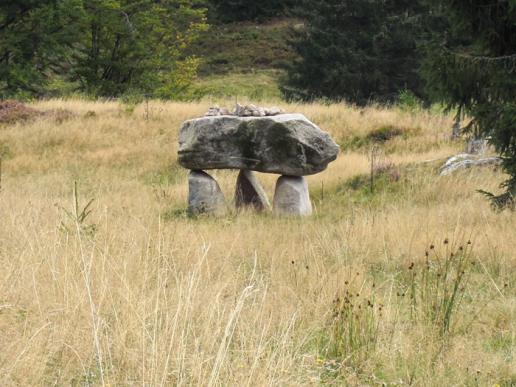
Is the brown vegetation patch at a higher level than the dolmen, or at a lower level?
lower

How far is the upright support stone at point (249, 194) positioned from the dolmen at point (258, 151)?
3cm

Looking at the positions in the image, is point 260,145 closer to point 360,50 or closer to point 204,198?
point 204,198

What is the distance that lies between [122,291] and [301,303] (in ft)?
4.00

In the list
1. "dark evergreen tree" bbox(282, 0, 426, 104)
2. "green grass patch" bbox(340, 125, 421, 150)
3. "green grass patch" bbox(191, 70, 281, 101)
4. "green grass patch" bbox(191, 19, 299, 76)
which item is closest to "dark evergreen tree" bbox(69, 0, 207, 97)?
"green grass patch" bbox(191, 70, 281, 101)

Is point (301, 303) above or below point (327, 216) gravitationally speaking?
above

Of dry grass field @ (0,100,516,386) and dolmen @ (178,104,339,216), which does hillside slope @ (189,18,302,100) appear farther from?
dry grass field @ (0,100,516,386)

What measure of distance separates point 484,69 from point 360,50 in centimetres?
2079

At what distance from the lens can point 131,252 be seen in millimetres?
Answer: 5359

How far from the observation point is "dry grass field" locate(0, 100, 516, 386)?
130 inches

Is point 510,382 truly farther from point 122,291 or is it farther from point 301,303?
point 122,291

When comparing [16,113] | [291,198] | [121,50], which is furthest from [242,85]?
[291,198]

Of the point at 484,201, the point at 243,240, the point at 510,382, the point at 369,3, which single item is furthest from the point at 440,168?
the point at 369,3

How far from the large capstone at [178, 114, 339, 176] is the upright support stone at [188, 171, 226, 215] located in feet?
0.85

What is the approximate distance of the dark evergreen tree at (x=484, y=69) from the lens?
7.02 metres
